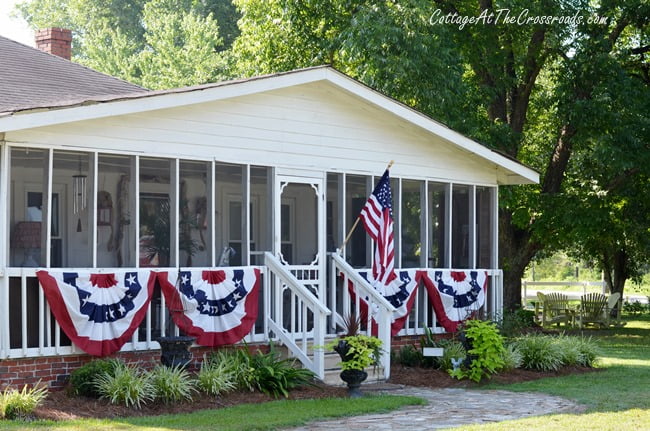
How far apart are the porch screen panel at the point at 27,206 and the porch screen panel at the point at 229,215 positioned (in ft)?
8.08

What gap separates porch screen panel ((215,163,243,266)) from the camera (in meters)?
13.6

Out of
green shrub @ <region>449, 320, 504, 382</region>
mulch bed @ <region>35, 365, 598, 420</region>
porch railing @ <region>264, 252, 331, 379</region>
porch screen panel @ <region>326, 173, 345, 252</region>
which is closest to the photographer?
mulch bed @ <region>35, 365, 598, 420</region>

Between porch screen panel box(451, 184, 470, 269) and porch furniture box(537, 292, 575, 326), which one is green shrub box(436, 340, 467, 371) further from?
porch furniture box(537, 292, 575, 326)

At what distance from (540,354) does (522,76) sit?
1129 centimetres

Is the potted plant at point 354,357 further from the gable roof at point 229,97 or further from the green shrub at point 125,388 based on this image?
the gable roof at point 229,97

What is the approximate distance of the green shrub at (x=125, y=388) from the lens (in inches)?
424

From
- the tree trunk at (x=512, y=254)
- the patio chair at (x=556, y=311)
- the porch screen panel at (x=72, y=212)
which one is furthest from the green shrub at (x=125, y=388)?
the patio chair at (x=556, y=311)

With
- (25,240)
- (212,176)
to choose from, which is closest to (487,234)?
(212,176)

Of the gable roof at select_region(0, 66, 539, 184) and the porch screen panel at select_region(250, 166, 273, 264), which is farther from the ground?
the gable roof at select_region(0, 66, 539, 184)

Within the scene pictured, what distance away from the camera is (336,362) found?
1378 cm

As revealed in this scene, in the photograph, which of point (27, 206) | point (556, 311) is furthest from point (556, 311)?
point (27, 206)

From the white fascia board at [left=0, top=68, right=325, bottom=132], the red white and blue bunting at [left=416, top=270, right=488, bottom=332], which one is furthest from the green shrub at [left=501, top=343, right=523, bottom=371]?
the white fascia board at [left=0, top=68, right=325, bottom=132]

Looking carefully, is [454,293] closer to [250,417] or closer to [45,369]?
[250,417]

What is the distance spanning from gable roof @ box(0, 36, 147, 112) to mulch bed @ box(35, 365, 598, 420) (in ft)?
11.9
